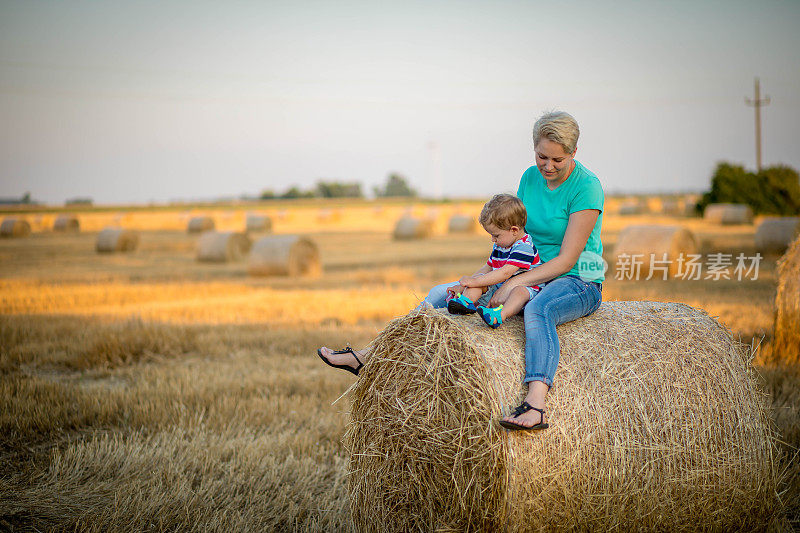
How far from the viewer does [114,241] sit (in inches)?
1027

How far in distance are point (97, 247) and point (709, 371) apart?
26.6 meters

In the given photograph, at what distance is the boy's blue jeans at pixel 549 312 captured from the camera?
368 cm

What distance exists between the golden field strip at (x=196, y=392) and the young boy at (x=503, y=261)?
144 centimetres

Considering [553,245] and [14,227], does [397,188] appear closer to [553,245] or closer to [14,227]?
[14,227]

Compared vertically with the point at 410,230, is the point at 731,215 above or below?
below

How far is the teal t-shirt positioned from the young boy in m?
0.13

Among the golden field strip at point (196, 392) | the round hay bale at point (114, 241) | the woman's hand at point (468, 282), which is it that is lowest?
the golden field strip at point (196, 392)

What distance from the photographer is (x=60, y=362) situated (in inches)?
331

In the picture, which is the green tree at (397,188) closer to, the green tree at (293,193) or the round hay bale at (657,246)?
the green tree at (293,193)

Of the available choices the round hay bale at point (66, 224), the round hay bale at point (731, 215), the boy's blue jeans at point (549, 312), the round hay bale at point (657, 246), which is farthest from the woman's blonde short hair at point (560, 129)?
the round hay bale at point (66, 224)

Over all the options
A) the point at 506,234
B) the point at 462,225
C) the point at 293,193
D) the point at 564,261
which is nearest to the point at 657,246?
the point at 564,261

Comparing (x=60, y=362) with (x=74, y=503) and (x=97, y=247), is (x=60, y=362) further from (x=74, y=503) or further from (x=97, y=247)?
(x=97, y=247)

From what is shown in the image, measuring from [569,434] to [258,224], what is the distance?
1497 inches

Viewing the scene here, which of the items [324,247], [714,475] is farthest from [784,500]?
[324,247]
